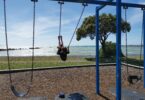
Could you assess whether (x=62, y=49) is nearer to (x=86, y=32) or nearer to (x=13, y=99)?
(x=13, y=99)

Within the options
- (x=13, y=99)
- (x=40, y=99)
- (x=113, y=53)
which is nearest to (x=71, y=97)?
(x=40, y=99)

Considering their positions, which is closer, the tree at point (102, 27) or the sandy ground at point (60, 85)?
the sandy ground at point (60, 85)

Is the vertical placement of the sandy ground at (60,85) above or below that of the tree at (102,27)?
below

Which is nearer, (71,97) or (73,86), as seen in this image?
(71,97)

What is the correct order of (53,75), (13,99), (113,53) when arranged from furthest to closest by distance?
(113,53) < (53,75) < (13,99)

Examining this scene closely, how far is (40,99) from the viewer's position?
7973 millimetres

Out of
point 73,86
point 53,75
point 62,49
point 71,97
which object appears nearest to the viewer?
point 71,97

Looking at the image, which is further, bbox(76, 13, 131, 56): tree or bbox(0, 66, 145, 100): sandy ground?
bbox(76, 13, 131, 56): tree

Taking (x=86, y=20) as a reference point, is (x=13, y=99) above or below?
below

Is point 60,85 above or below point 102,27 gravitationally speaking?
below

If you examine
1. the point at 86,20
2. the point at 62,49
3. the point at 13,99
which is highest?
the point at 86,20

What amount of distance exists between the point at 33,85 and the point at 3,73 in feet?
12.8

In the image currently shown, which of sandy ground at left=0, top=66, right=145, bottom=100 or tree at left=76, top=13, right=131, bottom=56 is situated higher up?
tree at left=76, top=13, right=131, bottom=56

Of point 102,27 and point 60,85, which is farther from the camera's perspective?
point 102,27
